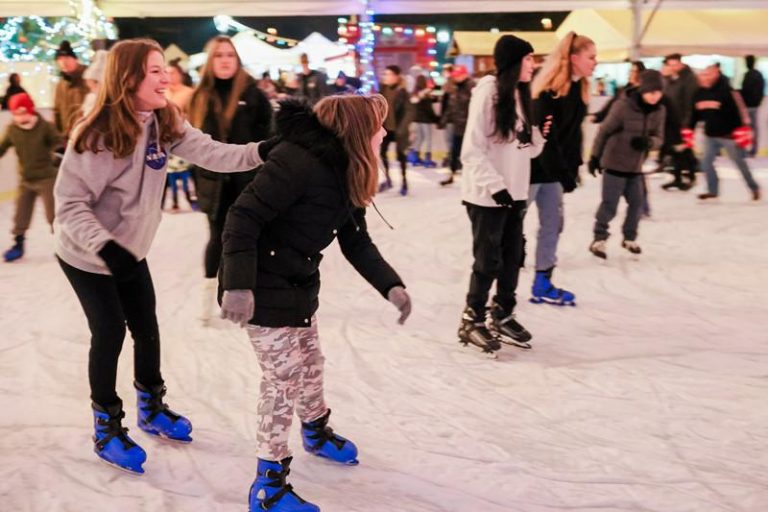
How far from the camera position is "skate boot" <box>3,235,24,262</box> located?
5762mm

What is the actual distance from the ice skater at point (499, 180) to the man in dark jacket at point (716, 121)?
4.69 metres

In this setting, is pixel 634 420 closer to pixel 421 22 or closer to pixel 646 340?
pixel 646 340

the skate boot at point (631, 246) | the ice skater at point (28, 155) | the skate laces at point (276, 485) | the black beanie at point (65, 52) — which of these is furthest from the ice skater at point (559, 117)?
the black beanie at point (65, 52)

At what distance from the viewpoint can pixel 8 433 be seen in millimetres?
2803

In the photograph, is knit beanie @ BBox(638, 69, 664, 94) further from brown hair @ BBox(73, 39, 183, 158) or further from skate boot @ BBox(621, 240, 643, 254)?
brown hair @ BBox(73, 39, 183, 158)

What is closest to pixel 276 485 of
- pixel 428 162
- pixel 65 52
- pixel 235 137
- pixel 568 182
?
pixel 235 137

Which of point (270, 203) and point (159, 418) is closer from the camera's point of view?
point (270, 203)

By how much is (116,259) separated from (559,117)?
2720 millimetres

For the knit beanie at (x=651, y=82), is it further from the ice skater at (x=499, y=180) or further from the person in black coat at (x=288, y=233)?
the person in black coat at (x=288, y=233)

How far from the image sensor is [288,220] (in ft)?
6.77

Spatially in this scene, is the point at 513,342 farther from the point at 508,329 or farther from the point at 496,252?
the point at 496,252

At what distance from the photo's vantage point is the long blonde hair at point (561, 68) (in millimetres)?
3980

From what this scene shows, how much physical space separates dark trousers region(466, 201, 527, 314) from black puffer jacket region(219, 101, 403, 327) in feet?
4.60

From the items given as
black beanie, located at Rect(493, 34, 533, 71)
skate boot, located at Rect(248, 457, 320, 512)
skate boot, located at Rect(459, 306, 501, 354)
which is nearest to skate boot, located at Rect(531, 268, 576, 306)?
skate boot, located at Rect(459, 306, 501, 354)
